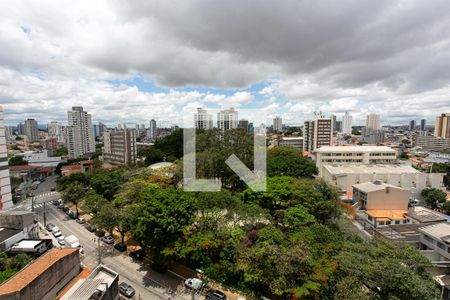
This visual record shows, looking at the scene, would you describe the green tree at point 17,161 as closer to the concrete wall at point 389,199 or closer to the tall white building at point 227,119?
the tall white building at point 227,119

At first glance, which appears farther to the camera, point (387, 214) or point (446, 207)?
point (446, 207)

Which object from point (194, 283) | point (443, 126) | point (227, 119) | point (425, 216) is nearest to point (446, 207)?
point (425, 216)

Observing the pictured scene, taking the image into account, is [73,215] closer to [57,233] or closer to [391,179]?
[57,233]

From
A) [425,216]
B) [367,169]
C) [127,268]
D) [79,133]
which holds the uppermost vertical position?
[79,133]

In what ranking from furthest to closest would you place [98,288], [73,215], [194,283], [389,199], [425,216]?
[389,199], [73,215], [425,216], [194,283], [98,288]

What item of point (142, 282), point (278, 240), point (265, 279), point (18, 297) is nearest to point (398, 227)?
point (278, 240)

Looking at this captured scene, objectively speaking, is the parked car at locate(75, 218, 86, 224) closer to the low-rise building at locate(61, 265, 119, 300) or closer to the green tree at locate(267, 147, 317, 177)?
the low-rise building at locate(61, 265, 119, 300)

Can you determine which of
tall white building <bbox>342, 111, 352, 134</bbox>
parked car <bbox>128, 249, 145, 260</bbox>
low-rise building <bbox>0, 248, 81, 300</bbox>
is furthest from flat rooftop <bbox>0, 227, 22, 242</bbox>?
tall white building <bbox>342, 111, 352, 134</bbox>
